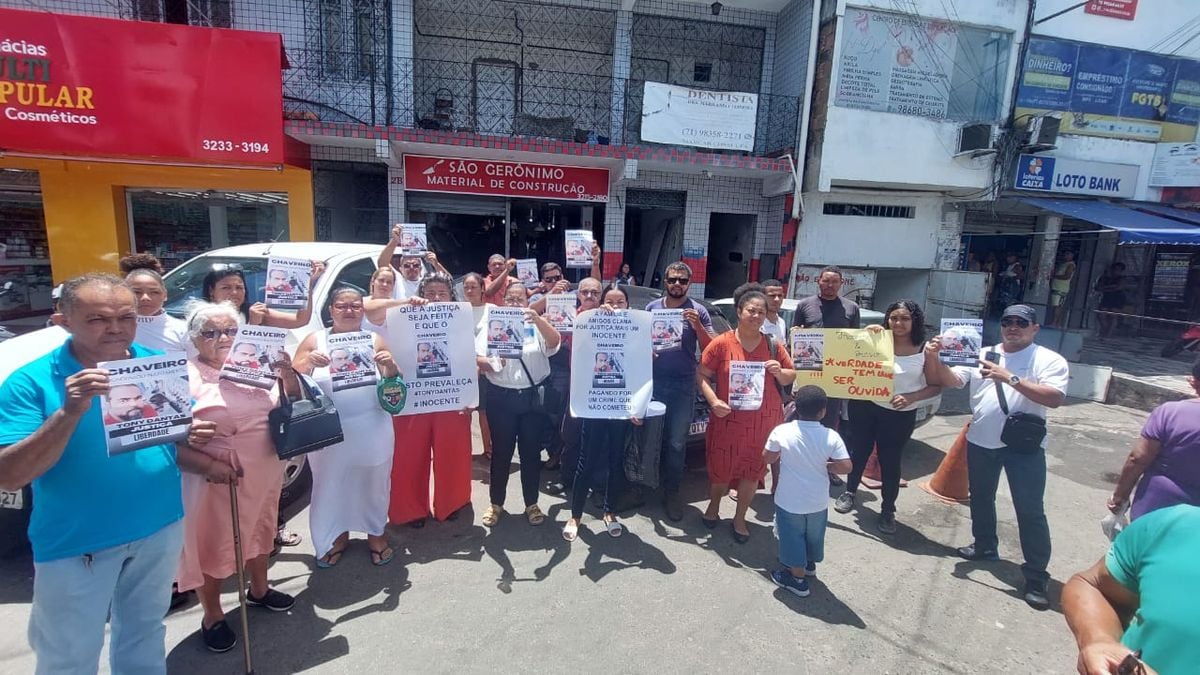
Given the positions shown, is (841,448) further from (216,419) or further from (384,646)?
(216,419)

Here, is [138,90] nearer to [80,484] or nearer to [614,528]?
[80,484]

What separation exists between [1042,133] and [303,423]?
13567 mm

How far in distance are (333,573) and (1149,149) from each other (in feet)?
56.4

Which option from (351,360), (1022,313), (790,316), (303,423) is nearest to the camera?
(303,423)

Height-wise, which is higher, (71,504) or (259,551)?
(71,504)

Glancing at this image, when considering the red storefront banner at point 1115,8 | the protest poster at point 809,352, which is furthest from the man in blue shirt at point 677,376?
the red storefront banner at point 1115,8

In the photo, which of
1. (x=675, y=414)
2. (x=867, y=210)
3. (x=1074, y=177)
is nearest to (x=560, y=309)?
(x=675, y=414)

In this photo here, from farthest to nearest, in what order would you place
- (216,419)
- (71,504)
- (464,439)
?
1. (464,439)
2. (216,419)
3. (71,504)

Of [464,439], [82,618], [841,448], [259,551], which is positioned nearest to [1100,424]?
[841,448]

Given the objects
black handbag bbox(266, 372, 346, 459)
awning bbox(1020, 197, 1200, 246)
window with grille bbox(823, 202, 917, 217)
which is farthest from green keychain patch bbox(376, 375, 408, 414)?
awning bbox(1020, 197, 1200, 246)

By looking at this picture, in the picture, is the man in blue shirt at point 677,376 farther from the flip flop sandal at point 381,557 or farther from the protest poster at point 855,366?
the flip flop sandal at point 381,557

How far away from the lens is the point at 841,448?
3.37 meters

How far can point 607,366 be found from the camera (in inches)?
154

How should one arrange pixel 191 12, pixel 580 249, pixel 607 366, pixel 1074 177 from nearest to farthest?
pixel 607 366, pixel 580 249, pixel 191 12, pixel 1074 177
